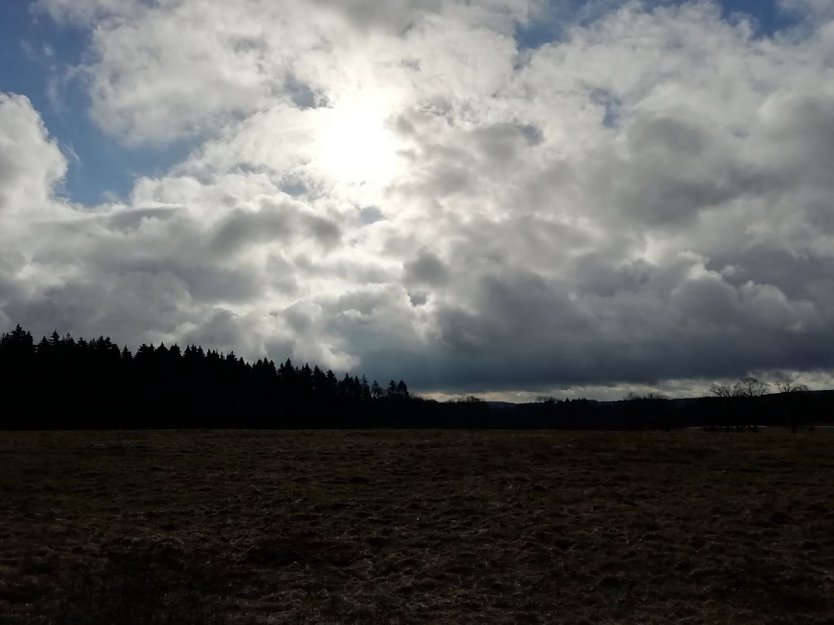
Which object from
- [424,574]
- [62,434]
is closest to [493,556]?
[424,574]

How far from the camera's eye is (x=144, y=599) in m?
17.0

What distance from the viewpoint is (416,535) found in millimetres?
23891

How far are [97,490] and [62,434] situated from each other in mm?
18754

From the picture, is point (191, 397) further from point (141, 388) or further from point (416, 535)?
point (416, 535)

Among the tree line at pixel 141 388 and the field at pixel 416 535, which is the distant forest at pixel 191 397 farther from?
the field at pixel 416 535

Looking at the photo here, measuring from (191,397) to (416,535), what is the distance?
92.4 meters

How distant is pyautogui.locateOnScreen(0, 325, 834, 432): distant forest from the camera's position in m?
88.8

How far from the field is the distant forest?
2166 inches

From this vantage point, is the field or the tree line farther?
the tree line

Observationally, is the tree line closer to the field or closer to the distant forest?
the distant forest

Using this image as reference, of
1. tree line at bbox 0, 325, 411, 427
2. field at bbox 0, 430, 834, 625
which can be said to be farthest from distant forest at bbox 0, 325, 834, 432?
field at bbox 0, 430, 834, 625

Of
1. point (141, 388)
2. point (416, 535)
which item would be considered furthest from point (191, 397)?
point (416, 535)

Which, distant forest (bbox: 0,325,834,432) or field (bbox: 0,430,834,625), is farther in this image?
distant forest (bbox: 0,325,834,432)

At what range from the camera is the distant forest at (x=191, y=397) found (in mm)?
88812
